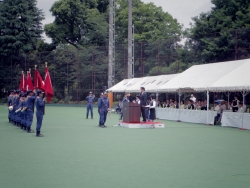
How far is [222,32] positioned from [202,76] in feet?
37.8

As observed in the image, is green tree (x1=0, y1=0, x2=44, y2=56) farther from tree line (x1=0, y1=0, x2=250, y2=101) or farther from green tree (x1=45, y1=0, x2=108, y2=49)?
green tree (x1=45, y1=0, x2=108, y2=49)

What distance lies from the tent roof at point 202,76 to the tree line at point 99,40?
915cm

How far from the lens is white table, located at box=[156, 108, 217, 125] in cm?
2257

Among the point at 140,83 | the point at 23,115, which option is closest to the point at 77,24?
the point at 140,83

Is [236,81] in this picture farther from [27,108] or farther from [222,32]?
[222,32]

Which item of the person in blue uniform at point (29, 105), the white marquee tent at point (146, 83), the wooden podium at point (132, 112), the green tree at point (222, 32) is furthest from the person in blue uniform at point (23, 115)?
the green tree at point (222, 32)

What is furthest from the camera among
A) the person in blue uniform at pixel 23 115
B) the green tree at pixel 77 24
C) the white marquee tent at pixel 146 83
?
the green tree at pixel 77 24

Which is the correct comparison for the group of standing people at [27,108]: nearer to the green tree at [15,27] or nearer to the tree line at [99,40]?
the tree line at [99,40]

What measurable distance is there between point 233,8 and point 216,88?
17.7m

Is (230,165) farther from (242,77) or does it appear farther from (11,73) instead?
(11,73)

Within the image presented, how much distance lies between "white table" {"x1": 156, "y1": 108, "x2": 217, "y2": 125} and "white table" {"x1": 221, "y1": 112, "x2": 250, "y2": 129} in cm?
128

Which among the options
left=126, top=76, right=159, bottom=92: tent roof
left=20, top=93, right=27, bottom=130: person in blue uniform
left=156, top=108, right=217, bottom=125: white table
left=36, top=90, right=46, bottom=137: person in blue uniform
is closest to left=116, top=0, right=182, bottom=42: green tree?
left=126, top=76, right=159, bottom=92: tent roof

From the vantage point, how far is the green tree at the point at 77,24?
60.2m

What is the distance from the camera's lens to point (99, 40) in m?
60.3
